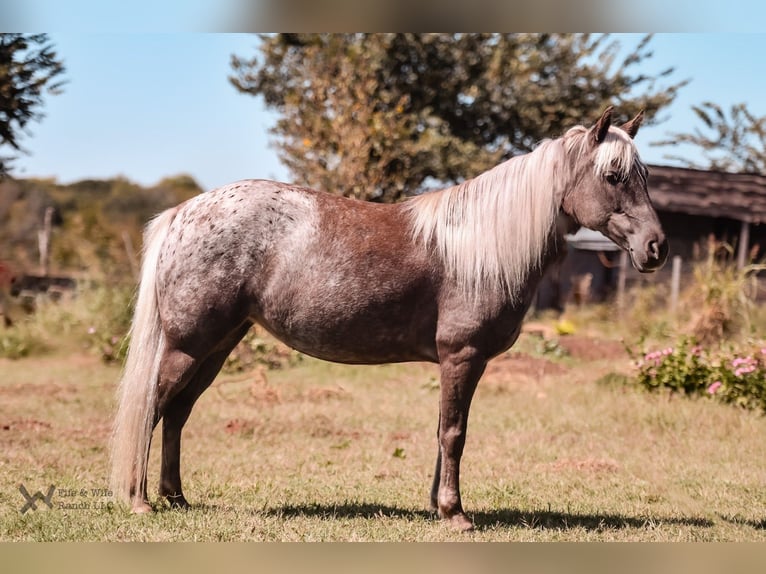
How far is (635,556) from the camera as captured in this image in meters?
3.30

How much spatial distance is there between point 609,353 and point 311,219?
28.2ft

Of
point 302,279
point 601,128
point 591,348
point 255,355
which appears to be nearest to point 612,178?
point 601,128

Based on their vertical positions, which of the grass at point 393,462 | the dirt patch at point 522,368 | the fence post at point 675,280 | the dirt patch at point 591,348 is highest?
the fence post at point 675,280

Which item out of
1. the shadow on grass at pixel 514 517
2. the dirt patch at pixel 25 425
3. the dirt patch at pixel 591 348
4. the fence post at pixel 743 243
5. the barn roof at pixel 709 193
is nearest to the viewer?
the shadow on grass at pixel 514 517

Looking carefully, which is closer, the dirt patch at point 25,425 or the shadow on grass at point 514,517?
the shadow on grass at point 514,517

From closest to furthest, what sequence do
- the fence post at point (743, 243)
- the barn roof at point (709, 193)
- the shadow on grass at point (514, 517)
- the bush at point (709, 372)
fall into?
the shadow on grass at point (514, 517) → the bush at point (709, 372) → the fence post at point (743, 243) → the barn roof at point (709, 193)

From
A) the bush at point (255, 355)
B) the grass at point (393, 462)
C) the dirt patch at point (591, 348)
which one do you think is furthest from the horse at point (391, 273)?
the dirt patch at point (591, 348)

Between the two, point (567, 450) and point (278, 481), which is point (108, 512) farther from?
point (567, 450)

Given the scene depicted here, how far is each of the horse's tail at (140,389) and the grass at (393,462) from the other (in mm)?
245

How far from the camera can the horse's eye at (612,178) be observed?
14.2 ft

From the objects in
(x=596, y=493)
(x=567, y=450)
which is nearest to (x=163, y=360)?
(x=596, y=493)

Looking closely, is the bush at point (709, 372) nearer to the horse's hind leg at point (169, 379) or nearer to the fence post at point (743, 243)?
the horse's hind leg at point (169, 379)

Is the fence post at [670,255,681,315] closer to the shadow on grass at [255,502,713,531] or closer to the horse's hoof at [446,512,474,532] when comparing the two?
the shadow on grass at [255,502,713,531]

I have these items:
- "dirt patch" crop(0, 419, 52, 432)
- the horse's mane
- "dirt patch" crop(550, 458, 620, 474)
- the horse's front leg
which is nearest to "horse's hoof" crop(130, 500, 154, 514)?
the horse's front leg
